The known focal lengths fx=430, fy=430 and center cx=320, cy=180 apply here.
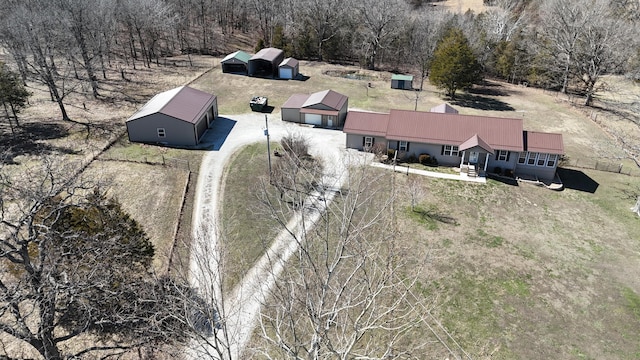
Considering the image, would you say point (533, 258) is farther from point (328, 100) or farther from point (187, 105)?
point (187, 105)

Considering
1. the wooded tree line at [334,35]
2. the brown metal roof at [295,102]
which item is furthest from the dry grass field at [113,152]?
the brown metal roof at [295,102]

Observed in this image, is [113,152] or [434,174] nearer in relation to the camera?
[434,174]

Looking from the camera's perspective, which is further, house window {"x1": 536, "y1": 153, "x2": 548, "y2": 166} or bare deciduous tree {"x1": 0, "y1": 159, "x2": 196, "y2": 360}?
house window {"x1": 536, "y1": 153, "x2": 548, "y2": 166}

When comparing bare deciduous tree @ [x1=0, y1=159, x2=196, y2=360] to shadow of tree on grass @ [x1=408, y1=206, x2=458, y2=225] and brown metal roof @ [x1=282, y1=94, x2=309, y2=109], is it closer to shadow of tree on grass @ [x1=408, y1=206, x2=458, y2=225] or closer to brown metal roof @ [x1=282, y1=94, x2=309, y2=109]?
shadow of tree on grass @ [x1=408, y1=206, x2=458, y2=225]

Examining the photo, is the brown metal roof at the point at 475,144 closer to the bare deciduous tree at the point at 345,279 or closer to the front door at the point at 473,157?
the front door at the point at 473,157

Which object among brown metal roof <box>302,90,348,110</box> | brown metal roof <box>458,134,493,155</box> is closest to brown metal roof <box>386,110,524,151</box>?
brown metal roof <box>458,134,493,155</box>

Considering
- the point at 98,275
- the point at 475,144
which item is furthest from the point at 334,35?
the point at 98,275
